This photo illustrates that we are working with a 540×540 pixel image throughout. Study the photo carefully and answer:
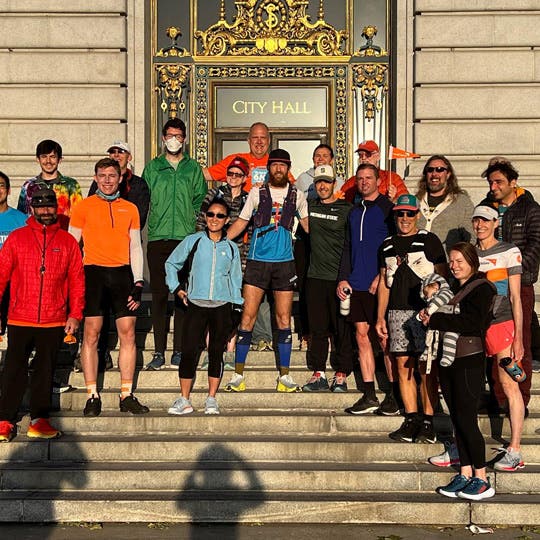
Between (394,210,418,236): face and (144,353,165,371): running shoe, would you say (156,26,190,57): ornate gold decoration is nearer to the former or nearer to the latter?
(144,353,165,371): running shoe

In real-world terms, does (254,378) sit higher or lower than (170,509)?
higher

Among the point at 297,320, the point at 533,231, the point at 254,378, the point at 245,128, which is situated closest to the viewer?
the point at 533,231

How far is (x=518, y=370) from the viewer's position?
8.91 metres

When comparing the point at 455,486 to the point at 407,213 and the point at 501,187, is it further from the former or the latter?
the point at 501,187

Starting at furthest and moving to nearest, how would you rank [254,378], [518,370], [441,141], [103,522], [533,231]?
[441,141]
[254,378]
[533,231]
[518,370]
[103,522]

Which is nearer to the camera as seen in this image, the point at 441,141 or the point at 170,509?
the point at 170,509

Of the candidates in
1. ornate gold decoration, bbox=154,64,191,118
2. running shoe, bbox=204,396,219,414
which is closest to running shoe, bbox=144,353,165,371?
running shoe, bbox=204,396,219,414

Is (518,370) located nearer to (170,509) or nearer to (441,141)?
(170,509)

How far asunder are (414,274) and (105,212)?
9.67 feet

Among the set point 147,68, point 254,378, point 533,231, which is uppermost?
point 147,68

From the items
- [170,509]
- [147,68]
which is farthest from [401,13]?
[170,509]

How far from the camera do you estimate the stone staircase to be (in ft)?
27.0

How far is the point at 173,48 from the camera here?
1620 cm

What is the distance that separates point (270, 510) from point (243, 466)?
2.45 feet
